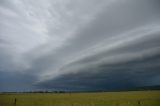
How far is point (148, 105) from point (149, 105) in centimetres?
21

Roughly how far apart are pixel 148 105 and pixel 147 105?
0.61 meters

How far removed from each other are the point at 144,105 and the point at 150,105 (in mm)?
1488

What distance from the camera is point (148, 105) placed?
164ft

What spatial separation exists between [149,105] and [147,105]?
763 mm

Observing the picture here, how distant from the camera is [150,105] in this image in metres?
49.7

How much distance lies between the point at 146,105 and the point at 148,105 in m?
0.76

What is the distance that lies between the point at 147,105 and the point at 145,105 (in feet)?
1.30

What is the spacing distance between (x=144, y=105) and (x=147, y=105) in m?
0.64

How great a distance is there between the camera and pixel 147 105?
5044 centimetres

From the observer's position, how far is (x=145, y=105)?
50562mm

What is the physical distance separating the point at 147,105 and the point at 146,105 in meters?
0.21

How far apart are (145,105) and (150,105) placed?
1201 mm
